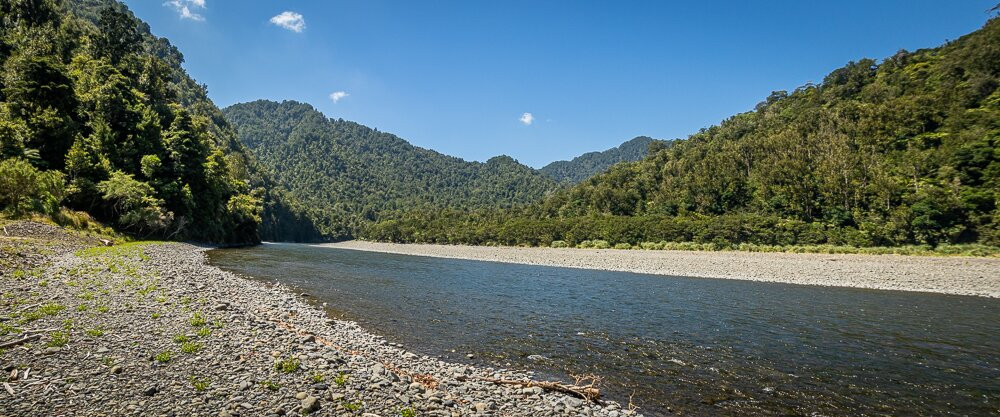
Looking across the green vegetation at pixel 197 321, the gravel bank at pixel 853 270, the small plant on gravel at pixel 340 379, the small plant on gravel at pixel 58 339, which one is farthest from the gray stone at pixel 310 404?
the gravel bank at pixel 853 270

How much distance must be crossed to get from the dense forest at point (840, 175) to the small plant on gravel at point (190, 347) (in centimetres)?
7913

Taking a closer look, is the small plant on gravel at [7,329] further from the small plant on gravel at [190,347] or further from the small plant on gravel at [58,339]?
the small plant on gravel at [190,347]

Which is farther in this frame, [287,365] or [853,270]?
[853,270]

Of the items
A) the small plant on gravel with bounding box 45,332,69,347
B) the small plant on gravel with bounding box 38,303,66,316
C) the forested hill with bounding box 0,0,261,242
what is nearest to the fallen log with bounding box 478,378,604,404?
the small plant on gravel with bounding box 45,332,69,347

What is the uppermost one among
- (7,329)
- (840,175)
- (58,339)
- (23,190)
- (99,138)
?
(840,175)

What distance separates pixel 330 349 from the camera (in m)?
11.9

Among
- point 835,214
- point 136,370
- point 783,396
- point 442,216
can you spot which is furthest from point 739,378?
point 442,216

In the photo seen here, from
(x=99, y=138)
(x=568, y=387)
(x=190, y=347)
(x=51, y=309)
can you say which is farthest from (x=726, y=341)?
(x=99, y=138)

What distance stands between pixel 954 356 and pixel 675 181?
402 feet

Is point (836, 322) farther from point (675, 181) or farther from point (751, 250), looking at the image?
point (675, 181)

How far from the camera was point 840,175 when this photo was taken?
84000mm

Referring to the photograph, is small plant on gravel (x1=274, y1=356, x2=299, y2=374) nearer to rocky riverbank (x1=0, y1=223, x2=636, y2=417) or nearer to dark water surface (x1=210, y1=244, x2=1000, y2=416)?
rocky riverbank (x1=0, y1=223, x2=636, y2=417)

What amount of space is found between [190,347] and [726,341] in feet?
61.1

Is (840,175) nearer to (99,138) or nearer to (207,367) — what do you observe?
(207,367)
